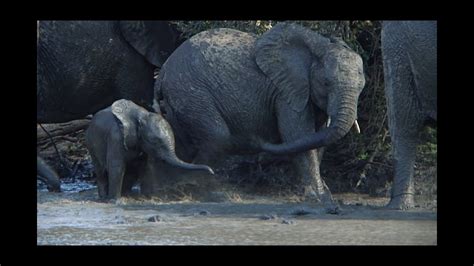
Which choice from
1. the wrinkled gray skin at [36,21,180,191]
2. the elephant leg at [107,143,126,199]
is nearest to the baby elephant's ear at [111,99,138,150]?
the elephant leg at [107,143,126,199]

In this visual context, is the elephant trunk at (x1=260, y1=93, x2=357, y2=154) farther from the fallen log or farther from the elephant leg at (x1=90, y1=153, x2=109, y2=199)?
the fallen log

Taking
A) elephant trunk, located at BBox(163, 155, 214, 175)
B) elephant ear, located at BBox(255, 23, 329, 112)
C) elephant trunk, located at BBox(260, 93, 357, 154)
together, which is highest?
elephant ear, located at BBox(255, 23, 329, 112)

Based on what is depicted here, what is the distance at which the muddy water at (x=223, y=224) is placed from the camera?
9172mm

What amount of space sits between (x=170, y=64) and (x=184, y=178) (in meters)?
1.07

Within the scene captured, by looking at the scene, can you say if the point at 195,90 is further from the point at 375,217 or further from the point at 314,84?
the point at 375,217

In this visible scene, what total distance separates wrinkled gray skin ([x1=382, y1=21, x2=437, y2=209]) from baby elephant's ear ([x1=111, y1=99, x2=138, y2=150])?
7.18 feet

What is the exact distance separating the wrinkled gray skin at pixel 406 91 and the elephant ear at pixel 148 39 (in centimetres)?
273

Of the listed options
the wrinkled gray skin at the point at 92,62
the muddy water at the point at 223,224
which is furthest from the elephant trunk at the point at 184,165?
the wrinkled gray skin at the point at 92,62

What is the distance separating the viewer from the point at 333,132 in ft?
36.7

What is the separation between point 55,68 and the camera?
13008 millimetres

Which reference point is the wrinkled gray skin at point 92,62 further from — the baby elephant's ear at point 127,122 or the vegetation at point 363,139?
the baby elephant's ear at point 127,122

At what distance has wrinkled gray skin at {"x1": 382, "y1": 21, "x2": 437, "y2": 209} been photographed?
1063 centimetres

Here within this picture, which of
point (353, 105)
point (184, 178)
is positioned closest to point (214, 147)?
point (184, 178)

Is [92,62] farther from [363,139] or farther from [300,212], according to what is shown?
[300,212]
